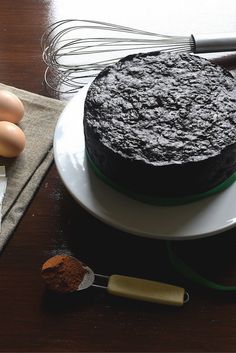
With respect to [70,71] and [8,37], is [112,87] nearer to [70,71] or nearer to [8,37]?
[70,71]

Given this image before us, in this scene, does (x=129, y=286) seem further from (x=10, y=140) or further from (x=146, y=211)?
(x=10, y=140)

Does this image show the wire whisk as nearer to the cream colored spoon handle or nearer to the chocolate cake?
the chocolate cake

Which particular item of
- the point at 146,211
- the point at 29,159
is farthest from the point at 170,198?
the point at 29,159

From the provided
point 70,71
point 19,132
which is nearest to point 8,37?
point 70,71

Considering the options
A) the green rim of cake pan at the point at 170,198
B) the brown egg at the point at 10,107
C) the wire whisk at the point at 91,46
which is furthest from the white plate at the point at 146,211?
the wire whisk at the point at 91,46

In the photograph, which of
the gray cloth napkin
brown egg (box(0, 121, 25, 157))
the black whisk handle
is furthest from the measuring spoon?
the black whisk handle

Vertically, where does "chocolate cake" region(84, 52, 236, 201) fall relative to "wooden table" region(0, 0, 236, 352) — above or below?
above
